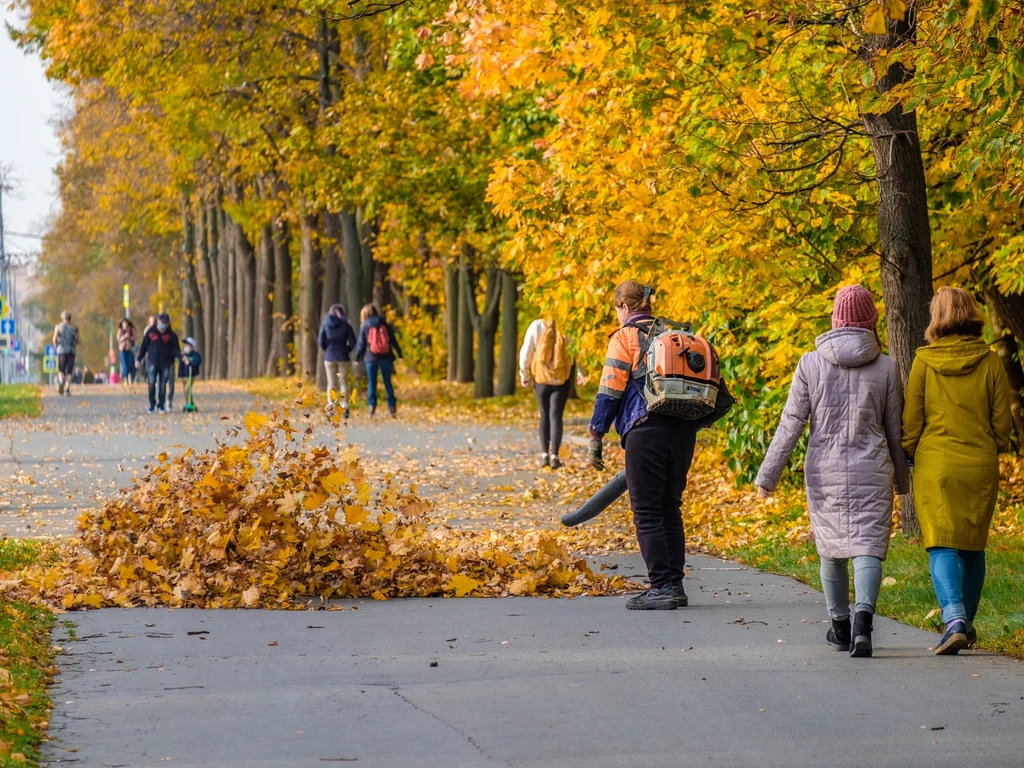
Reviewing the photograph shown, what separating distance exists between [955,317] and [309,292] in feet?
96.1

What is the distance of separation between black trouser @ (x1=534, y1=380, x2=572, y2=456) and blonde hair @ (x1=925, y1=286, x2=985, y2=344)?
944 cm

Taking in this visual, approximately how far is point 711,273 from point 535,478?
197 inches

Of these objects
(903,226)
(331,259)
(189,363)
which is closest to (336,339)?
(189,363)

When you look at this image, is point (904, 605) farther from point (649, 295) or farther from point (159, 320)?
point (159, 320)

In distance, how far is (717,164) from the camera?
35.6ft

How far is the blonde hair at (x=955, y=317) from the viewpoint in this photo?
288 inches

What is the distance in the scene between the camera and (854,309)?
24.3 feet

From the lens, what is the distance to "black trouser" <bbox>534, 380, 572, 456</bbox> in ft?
55.9

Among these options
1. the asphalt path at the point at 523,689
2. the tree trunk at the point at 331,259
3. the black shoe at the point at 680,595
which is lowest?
the asphalt path at the point at 523,689

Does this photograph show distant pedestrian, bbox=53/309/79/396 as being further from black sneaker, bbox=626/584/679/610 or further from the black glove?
black sneaker, bbox=626/584/679/610

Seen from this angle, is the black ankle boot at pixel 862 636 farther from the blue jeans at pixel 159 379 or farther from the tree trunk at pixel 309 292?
the tree trunk at pixel 309 292

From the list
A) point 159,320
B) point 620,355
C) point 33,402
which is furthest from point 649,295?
point 33,402

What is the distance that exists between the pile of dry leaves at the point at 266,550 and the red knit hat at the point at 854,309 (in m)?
2.69

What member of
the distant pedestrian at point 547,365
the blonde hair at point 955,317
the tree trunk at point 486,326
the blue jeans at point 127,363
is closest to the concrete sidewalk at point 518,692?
the blonde hair at point 955,317
